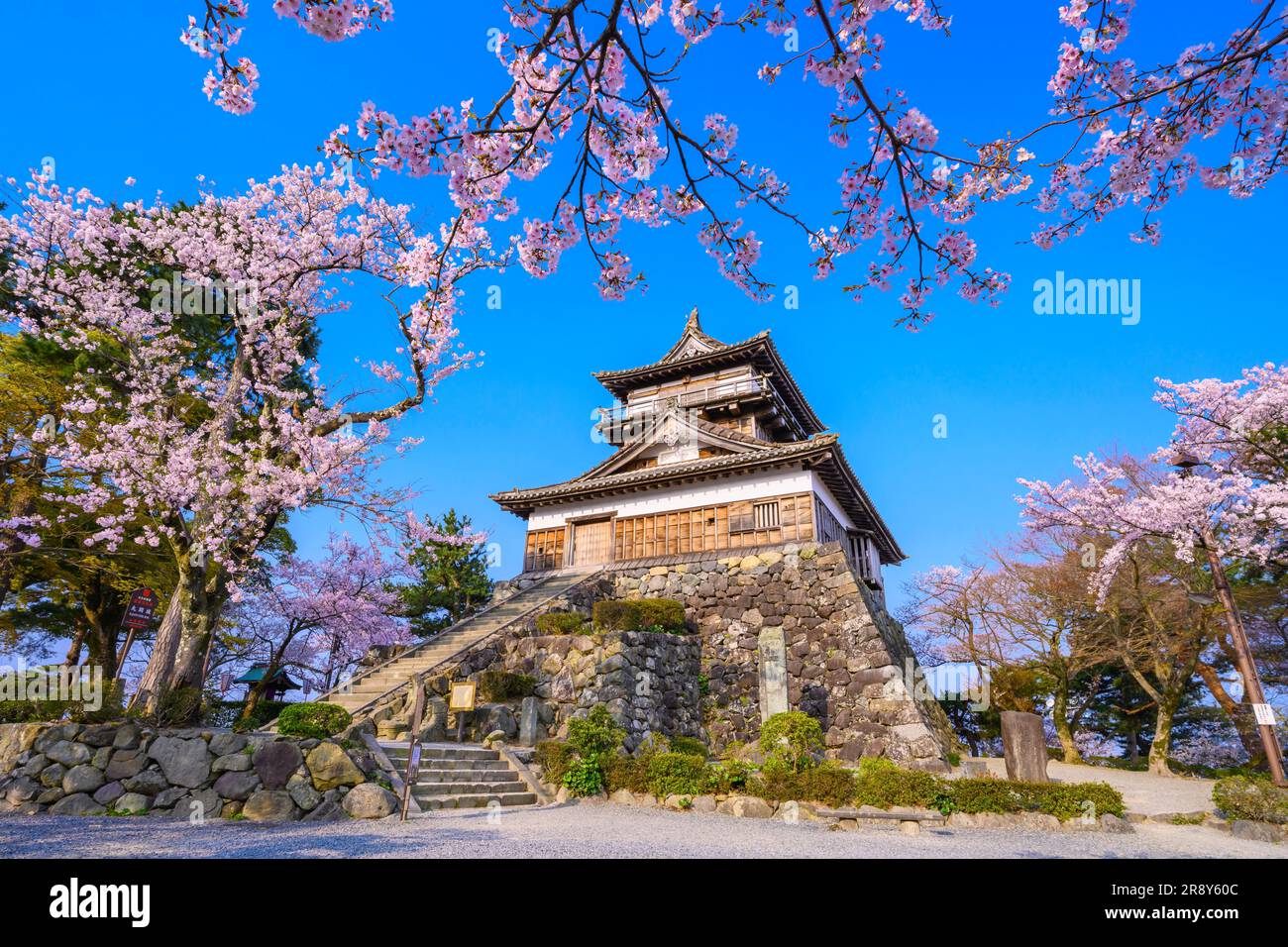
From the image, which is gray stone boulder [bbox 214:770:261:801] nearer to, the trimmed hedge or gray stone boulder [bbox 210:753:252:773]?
gray stone boulder [bbox 210:753:252:773]

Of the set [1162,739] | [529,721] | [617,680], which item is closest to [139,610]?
[529,721]

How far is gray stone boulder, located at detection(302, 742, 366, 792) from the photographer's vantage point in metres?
8.81

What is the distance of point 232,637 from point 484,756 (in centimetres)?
1550

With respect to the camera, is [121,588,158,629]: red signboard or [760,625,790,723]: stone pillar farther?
[760,625,790,723]: stone pillar

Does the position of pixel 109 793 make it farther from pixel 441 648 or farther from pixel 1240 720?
pixel 1240 720

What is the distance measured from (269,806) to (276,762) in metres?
0.61

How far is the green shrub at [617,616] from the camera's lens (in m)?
16.4

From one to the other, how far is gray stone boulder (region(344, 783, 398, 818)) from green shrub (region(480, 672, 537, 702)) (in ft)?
17.3

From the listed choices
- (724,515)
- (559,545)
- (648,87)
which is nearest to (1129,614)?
(724,515)

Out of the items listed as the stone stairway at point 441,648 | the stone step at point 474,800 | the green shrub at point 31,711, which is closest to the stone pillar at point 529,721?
the stone step at point 474,800

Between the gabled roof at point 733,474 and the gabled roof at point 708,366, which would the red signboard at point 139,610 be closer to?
the gabled roof at point 733,474

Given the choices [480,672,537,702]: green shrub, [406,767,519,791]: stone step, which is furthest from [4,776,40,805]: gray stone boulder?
[480,672,537,702]: green shrub

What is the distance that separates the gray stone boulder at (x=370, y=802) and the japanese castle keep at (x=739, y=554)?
19.8 ft
